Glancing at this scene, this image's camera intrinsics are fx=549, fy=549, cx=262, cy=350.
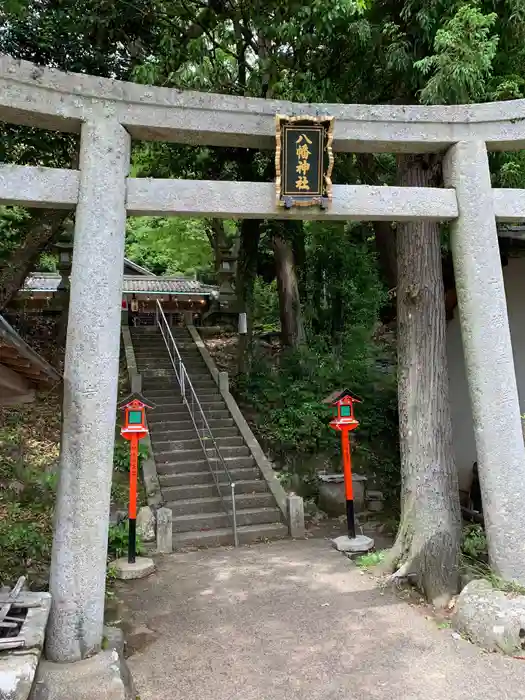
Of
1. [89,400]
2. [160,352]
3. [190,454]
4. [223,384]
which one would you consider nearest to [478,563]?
[89,400]

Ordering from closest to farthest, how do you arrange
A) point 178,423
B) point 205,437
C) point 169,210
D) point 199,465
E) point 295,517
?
1. point 169,210
2. point 295,517
3. point 199,465
4. point 205,437
5. point 178,423

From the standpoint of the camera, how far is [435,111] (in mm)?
5738

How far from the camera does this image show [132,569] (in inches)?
282

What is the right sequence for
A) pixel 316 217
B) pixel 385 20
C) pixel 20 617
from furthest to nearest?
pixel 385 20 → pixel 316 217 → pixel 20 617

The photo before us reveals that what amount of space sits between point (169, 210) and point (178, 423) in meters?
7.14

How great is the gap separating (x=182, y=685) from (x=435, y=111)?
19.6ft

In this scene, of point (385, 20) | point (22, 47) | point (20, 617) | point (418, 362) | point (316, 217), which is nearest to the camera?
point (20, 617)

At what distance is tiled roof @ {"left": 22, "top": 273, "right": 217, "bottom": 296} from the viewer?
1822 centimetres

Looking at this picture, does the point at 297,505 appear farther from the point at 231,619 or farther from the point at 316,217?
the point at 316,217

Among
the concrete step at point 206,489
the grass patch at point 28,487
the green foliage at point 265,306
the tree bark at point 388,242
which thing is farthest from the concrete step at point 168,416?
the green foliage at point 265,306

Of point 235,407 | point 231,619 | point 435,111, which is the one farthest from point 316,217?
point 235,407

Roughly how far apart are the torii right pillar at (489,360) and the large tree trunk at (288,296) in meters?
9.44

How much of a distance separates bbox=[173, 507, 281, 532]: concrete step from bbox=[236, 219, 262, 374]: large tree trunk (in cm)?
539

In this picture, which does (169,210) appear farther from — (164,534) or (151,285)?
(151,285)
